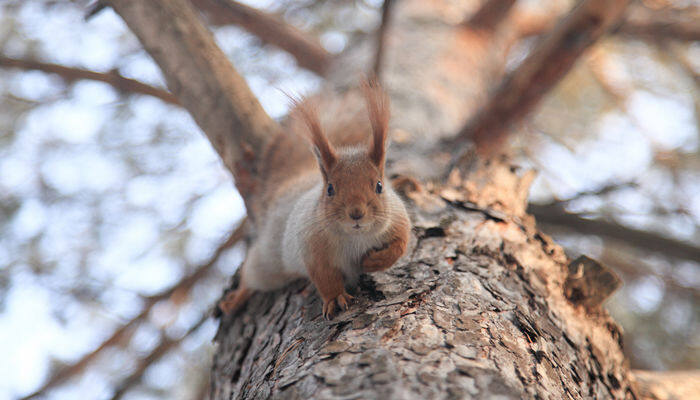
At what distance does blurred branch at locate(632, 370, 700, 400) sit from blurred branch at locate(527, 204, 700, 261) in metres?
0.50

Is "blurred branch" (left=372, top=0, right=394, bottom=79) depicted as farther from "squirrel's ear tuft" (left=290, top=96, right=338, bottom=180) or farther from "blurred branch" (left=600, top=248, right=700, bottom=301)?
"blurred branch" (left=600, top=248, right=700, bottom=301)

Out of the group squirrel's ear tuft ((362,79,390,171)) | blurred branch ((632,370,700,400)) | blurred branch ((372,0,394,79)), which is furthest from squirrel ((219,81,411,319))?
blurred branch ((632,370,700,400))

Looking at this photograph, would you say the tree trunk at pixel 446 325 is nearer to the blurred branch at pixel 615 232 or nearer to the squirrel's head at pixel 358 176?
the squirrel's head at pixel 358 176

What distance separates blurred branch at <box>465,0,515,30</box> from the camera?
256 cm

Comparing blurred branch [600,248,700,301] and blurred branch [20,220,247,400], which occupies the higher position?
blurred branch [20,220,247,400]

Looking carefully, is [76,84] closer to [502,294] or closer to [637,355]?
[502,294]

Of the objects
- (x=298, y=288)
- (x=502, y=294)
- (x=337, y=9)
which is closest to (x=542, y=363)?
(x=502, y=294)

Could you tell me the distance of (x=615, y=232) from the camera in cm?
178

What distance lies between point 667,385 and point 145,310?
1.64m

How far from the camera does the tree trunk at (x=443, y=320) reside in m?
0.76

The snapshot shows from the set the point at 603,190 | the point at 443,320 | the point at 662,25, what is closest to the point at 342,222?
the point at 443,320

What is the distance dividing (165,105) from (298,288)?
1.14 m

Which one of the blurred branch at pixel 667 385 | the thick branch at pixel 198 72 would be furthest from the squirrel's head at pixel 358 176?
the blurred branch at pixel 667 385

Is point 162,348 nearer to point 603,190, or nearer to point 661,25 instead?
point 603,190
